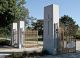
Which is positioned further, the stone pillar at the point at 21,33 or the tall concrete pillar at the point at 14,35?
the tall concrete pillar at the point at 14,35

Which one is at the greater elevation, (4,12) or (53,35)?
(4,12)

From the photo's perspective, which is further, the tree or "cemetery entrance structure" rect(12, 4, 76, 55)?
the tree

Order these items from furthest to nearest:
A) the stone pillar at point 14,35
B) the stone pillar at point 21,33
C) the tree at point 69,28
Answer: the stone pillar at point 14,35
the stone pillar at point 21,33
the tree at point 69,28

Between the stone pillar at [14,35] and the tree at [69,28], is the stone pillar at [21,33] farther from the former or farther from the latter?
the tree at [69,28]

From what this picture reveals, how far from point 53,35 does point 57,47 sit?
116 cm

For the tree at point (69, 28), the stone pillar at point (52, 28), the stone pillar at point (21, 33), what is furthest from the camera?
the stone pillar at point (21, 33)

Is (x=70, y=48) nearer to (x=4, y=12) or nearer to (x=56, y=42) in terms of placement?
→ (x=56, y=42)

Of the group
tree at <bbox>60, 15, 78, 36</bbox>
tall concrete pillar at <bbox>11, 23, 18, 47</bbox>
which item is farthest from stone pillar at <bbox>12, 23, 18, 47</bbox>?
tree at <bbox>60, 15, 78, 36</bbox>

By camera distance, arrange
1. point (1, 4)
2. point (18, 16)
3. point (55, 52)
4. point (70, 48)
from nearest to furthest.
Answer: point (55, 52), point (70, 48), point (1, 4), point (18, 16)

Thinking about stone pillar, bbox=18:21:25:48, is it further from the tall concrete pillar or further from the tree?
the tree

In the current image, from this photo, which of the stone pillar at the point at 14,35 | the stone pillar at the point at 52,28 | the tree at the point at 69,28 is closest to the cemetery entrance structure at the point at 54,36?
the stone pillar at the point at 52,28

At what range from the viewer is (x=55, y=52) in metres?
21.2

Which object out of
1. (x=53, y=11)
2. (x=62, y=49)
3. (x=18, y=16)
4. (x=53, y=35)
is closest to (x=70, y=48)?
(x=62, y=49)

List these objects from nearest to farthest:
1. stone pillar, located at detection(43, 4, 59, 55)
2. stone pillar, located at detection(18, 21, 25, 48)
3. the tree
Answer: stone pillar, located at detection(43, 4, 59, 55) < the tree < stone pillar, located at detection(18, 21, 25, 48)
